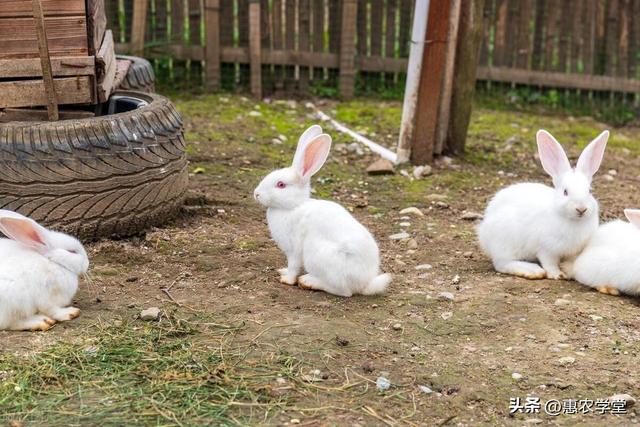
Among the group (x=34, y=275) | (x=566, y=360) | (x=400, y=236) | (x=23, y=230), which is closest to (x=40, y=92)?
(x=23, y=230)

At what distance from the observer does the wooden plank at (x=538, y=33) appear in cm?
988

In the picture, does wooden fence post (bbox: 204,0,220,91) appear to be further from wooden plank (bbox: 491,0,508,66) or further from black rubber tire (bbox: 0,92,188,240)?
black rubber tire (bbox: 0,92,188,240)

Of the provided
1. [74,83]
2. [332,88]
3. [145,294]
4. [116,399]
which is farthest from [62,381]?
[332,88]

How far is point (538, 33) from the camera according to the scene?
996 centimetres

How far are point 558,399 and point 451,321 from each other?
2.81 feet

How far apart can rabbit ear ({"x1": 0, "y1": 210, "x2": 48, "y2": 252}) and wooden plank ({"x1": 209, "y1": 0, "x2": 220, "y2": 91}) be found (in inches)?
217

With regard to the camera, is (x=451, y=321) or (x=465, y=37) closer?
(x=451, y=321)

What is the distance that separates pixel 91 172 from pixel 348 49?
493 centimetres

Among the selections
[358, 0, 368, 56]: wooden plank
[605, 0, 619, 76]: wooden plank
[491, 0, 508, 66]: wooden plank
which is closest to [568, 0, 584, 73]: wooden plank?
[605, 0, 619, 76]: wooden plank

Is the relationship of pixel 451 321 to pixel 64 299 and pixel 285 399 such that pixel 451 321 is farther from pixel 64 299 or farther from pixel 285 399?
pixel 64 299

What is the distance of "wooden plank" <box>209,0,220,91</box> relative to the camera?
9.63 meters

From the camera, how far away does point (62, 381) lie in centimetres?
392

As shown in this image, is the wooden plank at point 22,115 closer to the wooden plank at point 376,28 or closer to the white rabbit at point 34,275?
the white rabbit at point 34,275

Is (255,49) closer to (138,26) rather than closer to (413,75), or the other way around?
(138,26)
